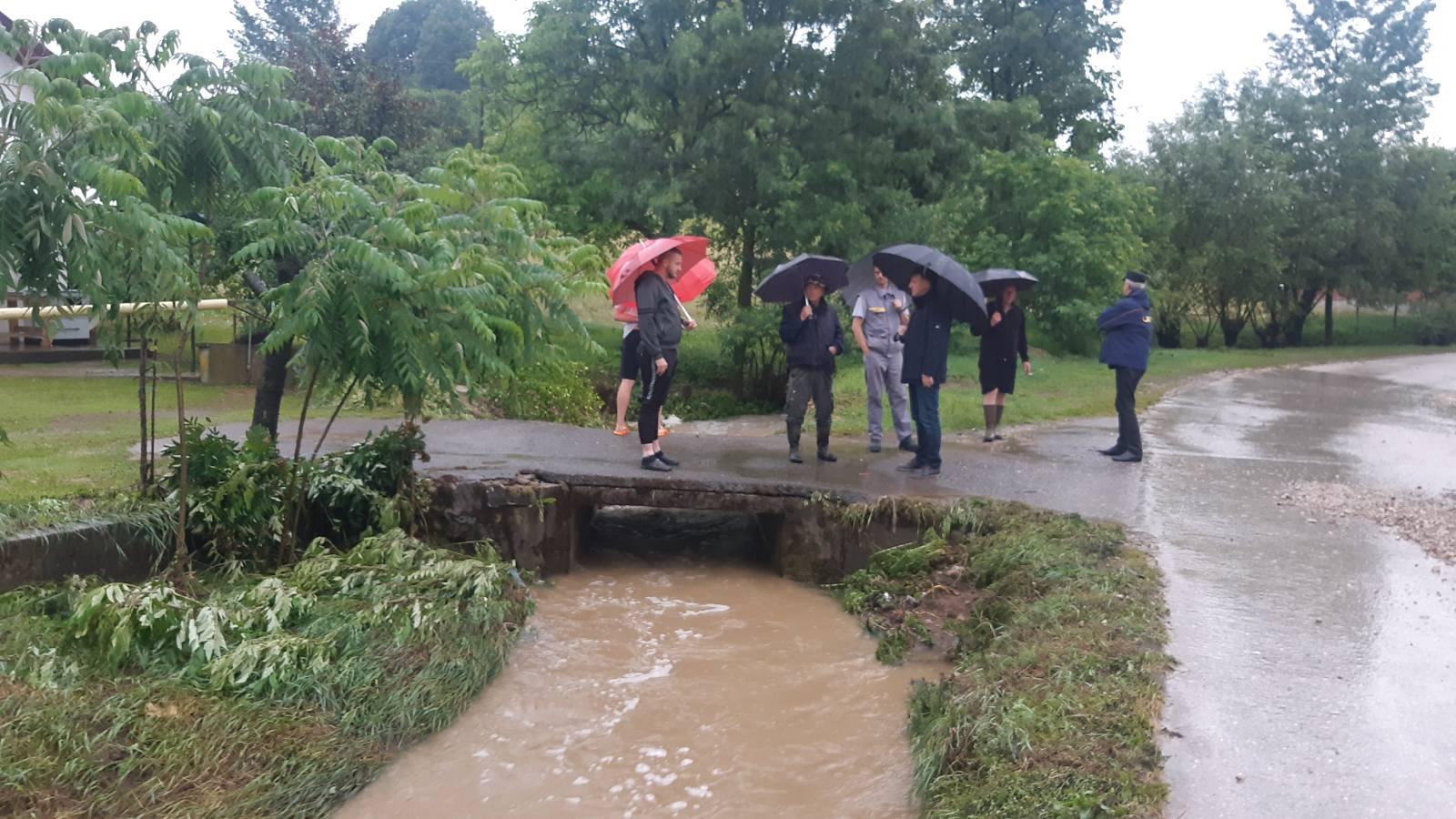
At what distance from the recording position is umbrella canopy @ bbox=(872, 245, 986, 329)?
9.42m

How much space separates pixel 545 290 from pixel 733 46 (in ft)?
31.0

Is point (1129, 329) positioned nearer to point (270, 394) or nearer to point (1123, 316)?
point (1123, 316)

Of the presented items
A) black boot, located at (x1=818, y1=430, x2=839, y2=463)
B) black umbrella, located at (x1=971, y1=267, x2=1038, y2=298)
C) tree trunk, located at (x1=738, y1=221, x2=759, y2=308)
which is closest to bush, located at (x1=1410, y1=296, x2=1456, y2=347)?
tree trunk, located at (x1=738, y1=221, x2=759, y2=308)

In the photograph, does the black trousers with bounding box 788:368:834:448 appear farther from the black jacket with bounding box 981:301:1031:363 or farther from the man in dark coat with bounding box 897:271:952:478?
the black jacket with bounding box 981:301:1031:363

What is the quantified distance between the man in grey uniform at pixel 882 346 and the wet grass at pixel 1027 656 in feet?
7.82

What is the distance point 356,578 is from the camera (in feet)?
23.0

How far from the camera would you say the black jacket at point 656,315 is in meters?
8.92

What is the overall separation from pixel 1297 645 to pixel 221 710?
5.20m

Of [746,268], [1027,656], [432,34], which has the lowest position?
[1027,656]

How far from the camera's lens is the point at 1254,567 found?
23.6ft

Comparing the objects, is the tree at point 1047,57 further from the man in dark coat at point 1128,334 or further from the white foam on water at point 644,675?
the white foam on water at point 644,675

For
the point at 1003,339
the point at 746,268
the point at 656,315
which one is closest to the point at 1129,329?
the point at 1003,339

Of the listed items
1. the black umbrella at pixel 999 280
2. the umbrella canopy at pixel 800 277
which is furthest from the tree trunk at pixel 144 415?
the black umbrella at pixel 999 280

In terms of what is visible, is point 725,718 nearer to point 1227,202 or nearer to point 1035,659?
point 1035,659
